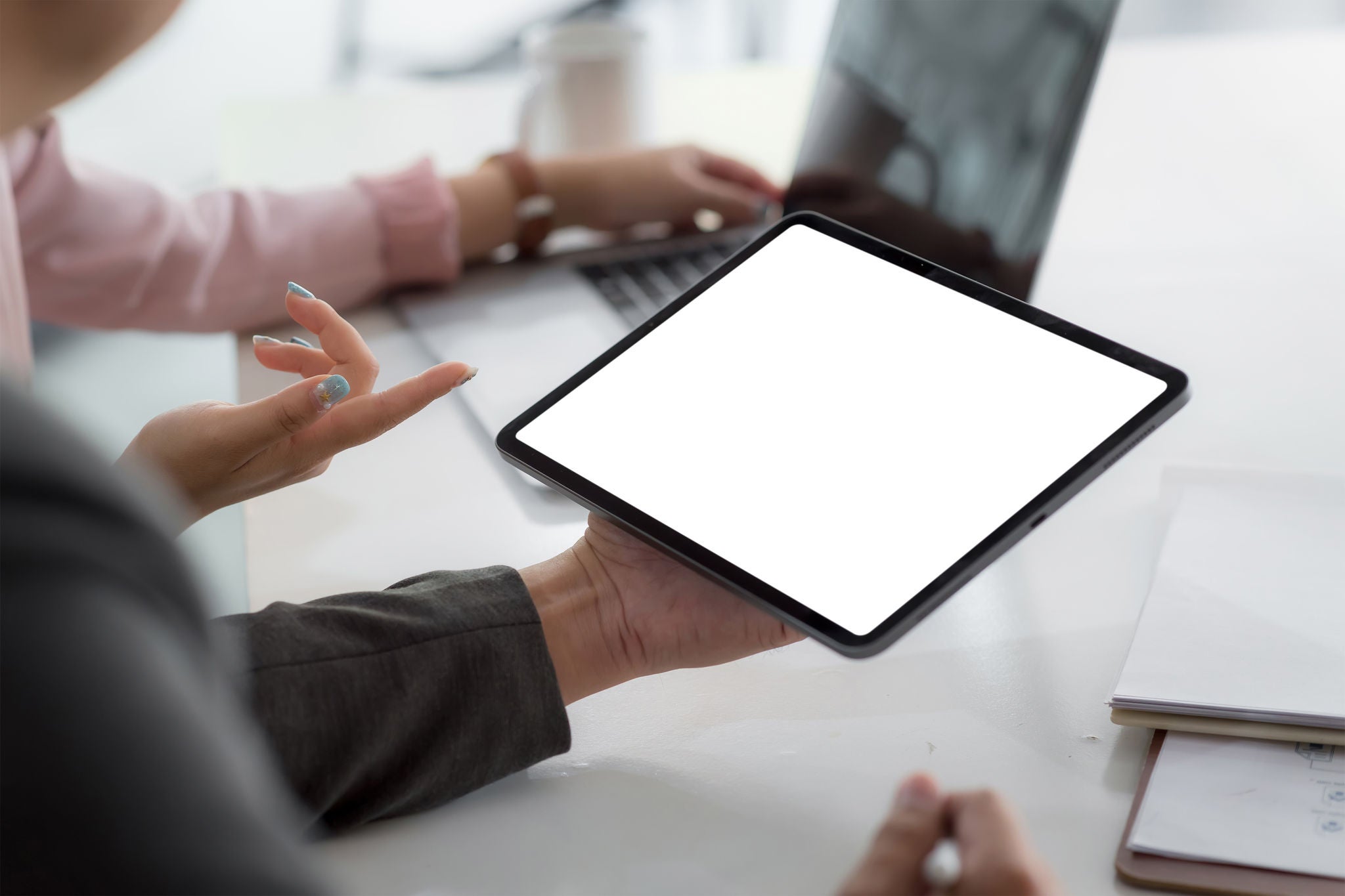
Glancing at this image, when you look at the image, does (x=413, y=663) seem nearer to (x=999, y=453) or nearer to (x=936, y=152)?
(x=999, y=453)

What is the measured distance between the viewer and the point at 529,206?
1.08 meters

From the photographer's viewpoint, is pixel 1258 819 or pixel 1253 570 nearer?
pixel 1258 819

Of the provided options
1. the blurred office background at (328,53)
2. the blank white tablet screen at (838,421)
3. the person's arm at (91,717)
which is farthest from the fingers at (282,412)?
the blurred office background at (328,53)

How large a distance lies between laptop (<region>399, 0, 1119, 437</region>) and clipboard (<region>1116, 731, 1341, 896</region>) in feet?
1.53

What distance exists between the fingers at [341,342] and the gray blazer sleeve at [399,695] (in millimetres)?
142

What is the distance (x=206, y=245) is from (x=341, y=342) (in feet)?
1.30

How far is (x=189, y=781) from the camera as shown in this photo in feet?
0.94

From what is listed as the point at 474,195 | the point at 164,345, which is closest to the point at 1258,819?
the point at 474,195

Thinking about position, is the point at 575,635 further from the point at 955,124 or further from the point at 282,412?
the point at 955,124

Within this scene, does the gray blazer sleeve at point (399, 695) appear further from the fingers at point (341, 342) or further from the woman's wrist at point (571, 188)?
the woman's wrist at point (571, 188)

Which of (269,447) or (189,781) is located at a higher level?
(189,781)

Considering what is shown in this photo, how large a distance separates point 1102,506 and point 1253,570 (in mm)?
120

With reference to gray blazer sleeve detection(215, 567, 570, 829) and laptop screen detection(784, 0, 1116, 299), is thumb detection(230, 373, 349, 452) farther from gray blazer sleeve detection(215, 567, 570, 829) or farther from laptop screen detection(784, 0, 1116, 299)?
laptop screen detection(784, 0, 1116, 299)

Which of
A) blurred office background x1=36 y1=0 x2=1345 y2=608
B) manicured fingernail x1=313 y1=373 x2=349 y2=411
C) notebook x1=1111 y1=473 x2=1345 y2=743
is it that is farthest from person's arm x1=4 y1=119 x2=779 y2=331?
blurred office background x1=36 y1=0 x2=1345 y2=608
